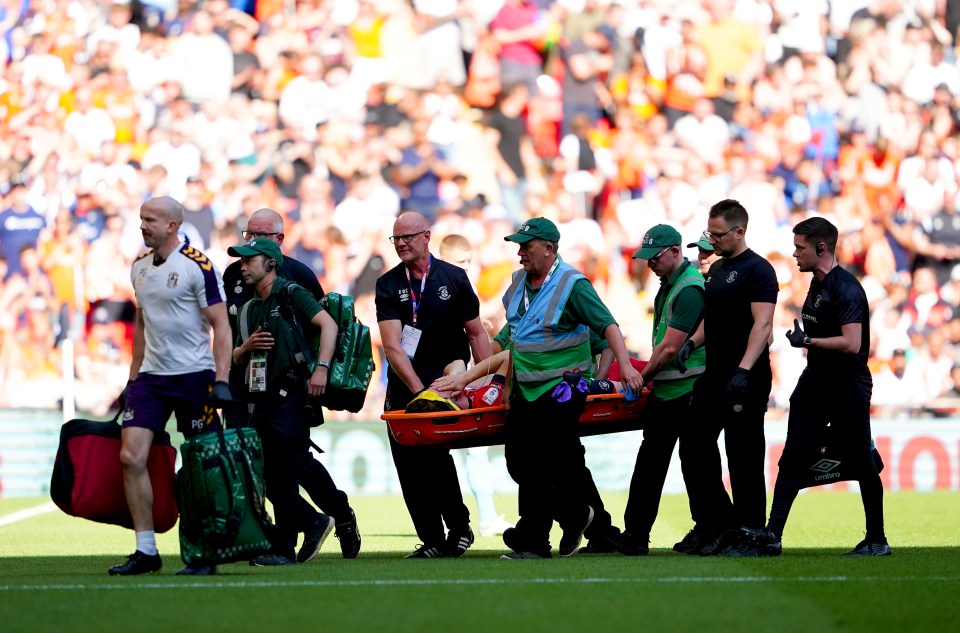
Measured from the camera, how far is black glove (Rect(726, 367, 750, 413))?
9.09 m

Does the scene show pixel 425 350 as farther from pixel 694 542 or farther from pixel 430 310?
pixel 694 542

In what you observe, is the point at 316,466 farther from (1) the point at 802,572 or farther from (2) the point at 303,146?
(2) the point at 303,146

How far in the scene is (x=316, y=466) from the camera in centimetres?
969

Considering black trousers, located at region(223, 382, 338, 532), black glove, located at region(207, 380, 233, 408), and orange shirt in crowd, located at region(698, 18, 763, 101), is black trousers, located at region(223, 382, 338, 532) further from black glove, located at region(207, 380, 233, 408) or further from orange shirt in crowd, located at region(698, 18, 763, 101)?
orange shirt in crowd, located at region(698, 18, 763, 101)

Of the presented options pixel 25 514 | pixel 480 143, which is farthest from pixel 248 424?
pixel 480 143

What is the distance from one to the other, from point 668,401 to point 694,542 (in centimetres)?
99

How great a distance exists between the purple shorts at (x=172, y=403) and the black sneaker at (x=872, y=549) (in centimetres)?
395

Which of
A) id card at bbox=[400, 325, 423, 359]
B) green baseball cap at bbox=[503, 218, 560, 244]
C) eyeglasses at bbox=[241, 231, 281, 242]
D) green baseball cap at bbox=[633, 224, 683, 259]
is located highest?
eyeglasses at bbox=[241, 231, 281, 242]

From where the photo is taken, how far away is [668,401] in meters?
9.82

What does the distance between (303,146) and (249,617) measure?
1393 cm

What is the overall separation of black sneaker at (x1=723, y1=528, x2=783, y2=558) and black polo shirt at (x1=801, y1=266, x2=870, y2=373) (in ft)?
3.52

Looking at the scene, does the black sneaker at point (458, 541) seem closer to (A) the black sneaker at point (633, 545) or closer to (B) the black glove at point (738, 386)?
(A) the black sneaker at point (633, 545)

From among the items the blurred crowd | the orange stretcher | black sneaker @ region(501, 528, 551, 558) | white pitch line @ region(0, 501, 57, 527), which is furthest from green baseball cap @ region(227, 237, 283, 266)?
the blurred crowd

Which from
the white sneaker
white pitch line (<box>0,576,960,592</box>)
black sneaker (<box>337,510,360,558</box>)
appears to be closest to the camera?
white pitch line (<box>0,576,960,592</box>)
